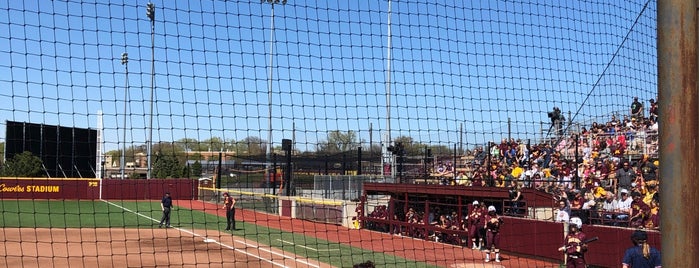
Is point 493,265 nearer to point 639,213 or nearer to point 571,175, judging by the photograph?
point 639,213

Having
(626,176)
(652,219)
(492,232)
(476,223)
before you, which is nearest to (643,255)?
(652,219)

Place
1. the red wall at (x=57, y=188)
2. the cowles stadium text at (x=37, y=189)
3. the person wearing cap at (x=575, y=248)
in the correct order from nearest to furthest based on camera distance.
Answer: the person wearing cap at (x=575, y=248) → the cowles stadium text at (x=37, y=189) → the red wall at (x=57, y=188)

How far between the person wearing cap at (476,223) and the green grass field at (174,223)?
6.62 feet

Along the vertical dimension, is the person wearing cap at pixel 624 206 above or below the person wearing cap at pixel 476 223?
above

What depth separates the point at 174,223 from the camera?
25.2 meters

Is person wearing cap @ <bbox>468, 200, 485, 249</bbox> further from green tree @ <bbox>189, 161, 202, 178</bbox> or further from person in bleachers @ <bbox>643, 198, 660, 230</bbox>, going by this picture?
green tree @ <bbox>189, 161, 202, 178</bbox>

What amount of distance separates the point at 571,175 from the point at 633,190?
3185 mm

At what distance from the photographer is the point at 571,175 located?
18.2m

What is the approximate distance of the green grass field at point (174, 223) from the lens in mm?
15547

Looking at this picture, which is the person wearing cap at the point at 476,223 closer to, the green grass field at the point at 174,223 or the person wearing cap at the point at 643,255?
the green grass field at the point at 174,223

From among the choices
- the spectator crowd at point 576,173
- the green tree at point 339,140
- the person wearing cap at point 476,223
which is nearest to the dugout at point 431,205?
the spectator crowd at point 576,173

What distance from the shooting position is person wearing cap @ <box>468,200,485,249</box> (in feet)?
53.8

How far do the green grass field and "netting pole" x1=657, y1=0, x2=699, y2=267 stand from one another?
6.60m

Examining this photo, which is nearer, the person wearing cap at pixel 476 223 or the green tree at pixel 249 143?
the green tree at pixel 249 143
